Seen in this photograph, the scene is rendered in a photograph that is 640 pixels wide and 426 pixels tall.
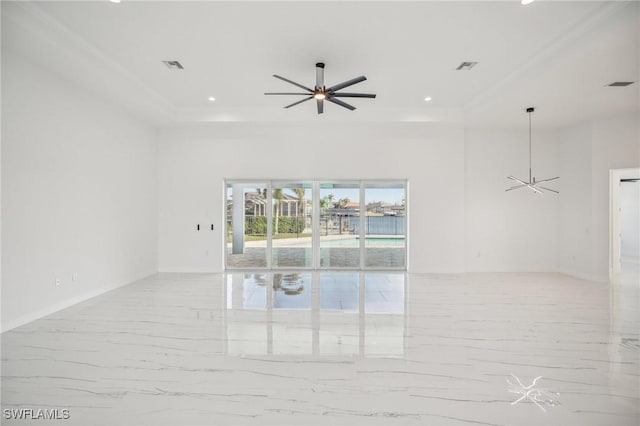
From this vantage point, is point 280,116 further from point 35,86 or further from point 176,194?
point 35,86

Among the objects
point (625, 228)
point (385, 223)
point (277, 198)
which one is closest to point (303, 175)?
point (277, 198)

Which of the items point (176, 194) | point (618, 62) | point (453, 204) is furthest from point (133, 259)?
point (618, 62)

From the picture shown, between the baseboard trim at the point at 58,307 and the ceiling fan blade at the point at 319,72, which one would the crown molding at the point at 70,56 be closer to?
the ceiling fan blade at the point at 319,72

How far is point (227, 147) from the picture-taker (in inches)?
294

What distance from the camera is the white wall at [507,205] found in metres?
7.59

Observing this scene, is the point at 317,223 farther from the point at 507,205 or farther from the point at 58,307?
the point at 58,307

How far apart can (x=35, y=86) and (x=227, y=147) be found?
3.57 meters

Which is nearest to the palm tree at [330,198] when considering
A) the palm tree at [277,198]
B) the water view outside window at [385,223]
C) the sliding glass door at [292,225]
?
the sliding glass door at [292,225]

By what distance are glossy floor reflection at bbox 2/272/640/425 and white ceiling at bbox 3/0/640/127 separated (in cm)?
335

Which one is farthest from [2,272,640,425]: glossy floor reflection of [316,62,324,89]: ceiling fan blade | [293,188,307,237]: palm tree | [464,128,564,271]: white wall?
[316,62,324,89]: ceiling fan blade

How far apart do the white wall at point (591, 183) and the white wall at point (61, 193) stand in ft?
30.5

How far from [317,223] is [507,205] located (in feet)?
14.6

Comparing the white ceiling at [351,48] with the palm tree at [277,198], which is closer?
the white ceiling at [351,48]

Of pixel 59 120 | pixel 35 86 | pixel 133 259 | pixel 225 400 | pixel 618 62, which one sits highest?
pixel 618 62
